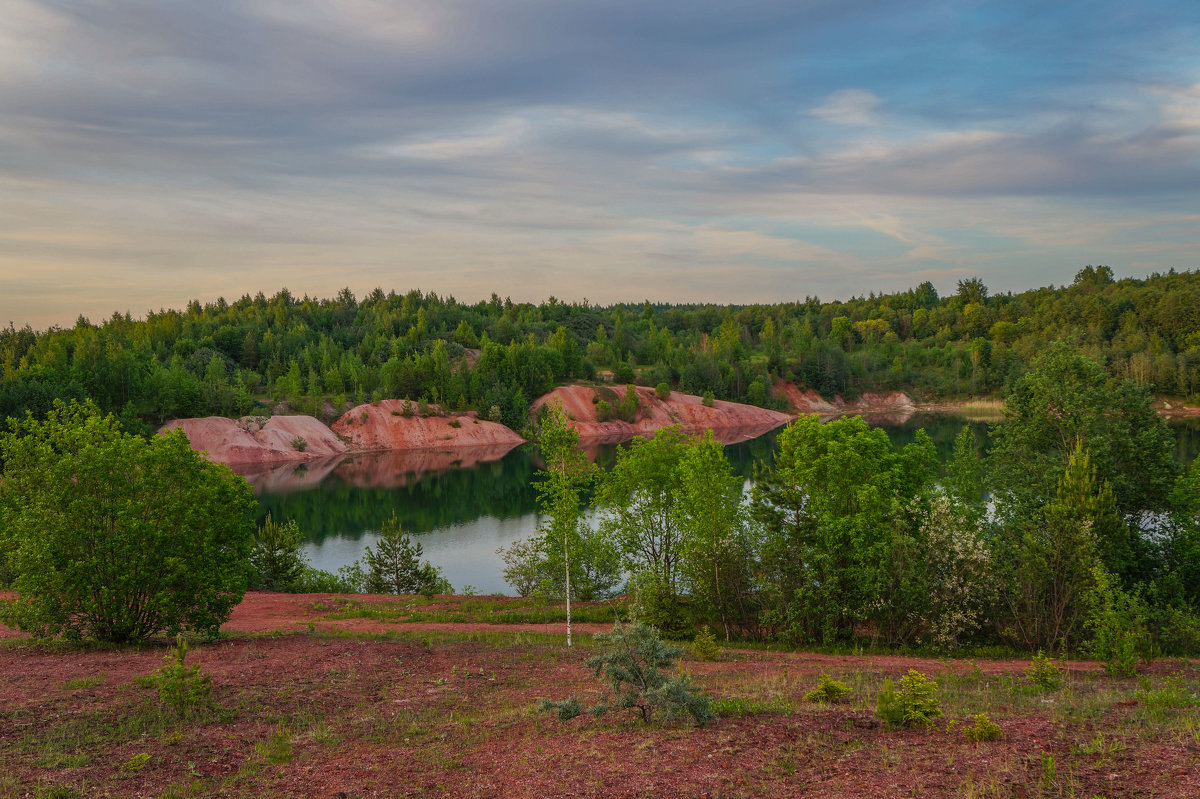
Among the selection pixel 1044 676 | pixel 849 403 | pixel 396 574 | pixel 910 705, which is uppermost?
pixel 910 705

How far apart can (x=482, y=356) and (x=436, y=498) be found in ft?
219

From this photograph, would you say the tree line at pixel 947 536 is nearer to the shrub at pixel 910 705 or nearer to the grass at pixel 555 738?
the grass at pixel 555 738

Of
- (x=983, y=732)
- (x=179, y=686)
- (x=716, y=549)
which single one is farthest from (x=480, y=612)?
(x=983, y=732)

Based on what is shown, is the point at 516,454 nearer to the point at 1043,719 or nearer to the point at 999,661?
the point at 999,661

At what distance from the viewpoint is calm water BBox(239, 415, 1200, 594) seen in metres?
49.6

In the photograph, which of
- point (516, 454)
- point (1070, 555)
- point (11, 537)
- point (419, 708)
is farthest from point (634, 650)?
point (516, 454)

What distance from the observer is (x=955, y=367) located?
159 metres

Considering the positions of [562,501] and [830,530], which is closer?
[830,530]

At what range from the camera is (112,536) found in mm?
19406

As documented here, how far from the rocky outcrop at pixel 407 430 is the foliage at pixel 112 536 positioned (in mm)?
90374

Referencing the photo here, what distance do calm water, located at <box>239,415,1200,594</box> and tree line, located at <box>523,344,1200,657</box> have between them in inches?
340

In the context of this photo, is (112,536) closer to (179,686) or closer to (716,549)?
(179,686)

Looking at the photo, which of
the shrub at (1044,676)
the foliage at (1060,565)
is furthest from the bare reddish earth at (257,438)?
the shrub at (1044,676)

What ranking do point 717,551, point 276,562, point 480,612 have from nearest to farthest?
point 717,551 < point 480,612 < point 276,562
